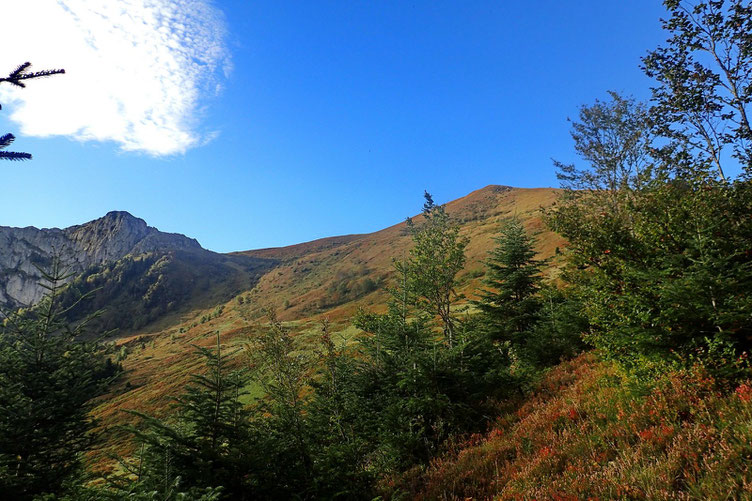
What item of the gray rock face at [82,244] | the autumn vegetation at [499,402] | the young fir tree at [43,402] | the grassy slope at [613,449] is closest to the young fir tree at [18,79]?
the autumn vegetation at [499,402]

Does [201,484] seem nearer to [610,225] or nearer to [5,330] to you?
[5,330]

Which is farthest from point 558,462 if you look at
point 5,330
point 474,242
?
point 474,242

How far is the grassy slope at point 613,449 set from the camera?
4.11 metres

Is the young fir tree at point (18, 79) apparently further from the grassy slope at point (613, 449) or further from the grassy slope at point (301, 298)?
the grassy slope at point (301, 298)

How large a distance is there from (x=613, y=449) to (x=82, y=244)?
21949 centimetres

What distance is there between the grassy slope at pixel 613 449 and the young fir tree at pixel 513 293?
7.67 m

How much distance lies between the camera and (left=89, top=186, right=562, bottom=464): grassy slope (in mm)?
38062

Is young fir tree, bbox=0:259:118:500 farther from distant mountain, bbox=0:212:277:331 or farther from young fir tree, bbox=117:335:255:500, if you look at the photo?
distant mountain, bbox=0:212:277:331

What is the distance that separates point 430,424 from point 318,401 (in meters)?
3.37

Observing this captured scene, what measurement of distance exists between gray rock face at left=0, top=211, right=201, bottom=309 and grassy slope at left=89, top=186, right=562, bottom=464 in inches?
2184

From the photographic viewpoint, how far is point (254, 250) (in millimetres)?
187250

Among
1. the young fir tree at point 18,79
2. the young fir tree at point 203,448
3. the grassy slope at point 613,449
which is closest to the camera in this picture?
the young fir tree at point 18,79

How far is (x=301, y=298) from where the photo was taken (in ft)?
289

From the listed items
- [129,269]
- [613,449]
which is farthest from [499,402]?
[129,269]
